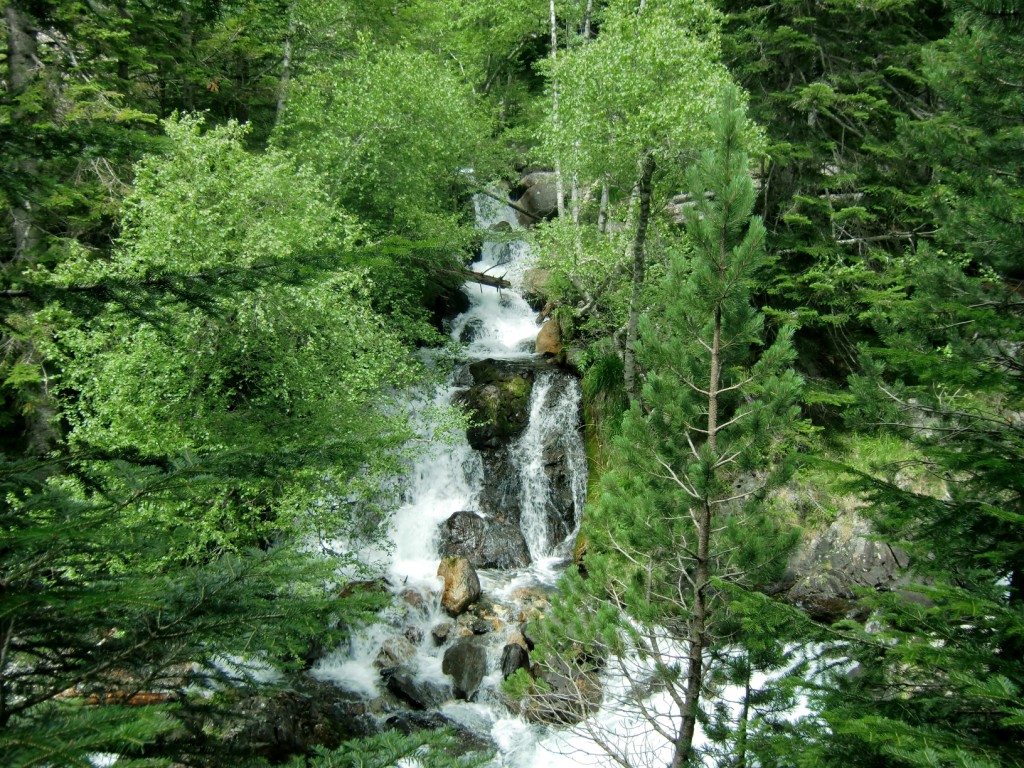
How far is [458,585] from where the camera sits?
1124cm

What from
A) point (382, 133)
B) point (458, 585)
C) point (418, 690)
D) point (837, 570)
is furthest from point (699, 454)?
point (382, 133)

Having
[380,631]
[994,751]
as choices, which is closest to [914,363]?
[994,751]

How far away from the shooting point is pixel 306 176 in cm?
1133

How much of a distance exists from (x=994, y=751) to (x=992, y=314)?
2232 mm

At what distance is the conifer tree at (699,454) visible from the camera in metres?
4.73

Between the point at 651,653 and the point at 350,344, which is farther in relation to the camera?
the point at 350,344

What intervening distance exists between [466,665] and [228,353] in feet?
19.7

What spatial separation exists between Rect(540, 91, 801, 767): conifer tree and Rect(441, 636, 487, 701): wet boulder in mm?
4596

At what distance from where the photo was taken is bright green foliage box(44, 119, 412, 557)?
26.7 feet

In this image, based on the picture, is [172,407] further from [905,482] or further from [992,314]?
[905,482]

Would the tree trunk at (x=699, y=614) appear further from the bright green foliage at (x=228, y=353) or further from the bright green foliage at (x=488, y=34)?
the bright green foliage at (x=488, y=34)

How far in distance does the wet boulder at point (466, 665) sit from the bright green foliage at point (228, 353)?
3194mm

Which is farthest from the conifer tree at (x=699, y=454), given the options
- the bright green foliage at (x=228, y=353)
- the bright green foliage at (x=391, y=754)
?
the bright green foliage at (x=228, y=353)

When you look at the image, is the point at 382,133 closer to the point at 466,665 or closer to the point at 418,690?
the point at 466,665
